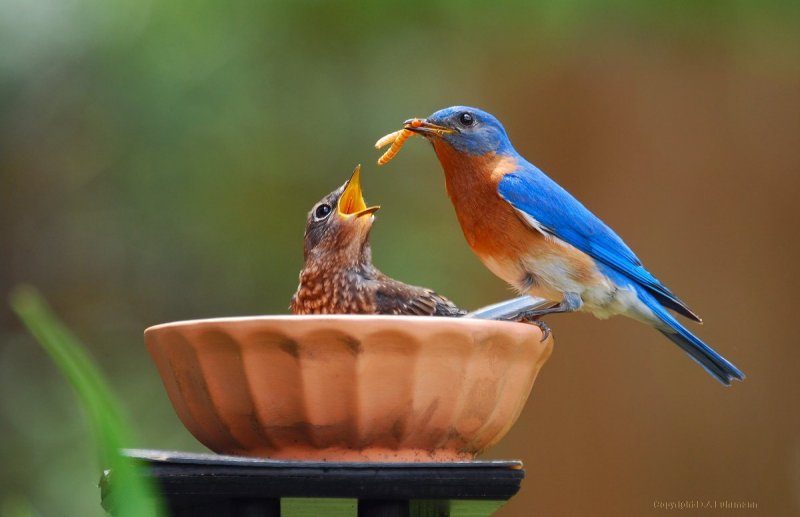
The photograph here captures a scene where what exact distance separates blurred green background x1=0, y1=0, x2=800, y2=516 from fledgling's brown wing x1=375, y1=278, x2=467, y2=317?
114 inches

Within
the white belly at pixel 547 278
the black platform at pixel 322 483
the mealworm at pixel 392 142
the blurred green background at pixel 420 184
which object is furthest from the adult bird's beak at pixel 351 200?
the blurred green background at pixel 420 184

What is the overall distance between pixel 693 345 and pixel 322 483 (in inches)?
75.1

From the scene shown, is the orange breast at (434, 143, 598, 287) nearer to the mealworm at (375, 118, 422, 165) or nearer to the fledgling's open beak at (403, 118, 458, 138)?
the fledgling's open beak at (403, 118, 458, 138)

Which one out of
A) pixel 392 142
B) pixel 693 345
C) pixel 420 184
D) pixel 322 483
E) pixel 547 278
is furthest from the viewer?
pixel 420 184

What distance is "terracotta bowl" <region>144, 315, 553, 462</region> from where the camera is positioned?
1.44m

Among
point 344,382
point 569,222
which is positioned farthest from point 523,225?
point 344,382

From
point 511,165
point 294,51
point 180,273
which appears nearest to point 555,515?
point 180,273

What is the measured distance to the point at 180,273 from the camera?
5.75m

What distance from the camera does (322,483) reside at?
4.55 ft

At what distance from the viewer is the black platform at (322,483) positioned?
1.37m

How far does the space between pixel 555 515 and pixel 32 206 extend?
127 inches

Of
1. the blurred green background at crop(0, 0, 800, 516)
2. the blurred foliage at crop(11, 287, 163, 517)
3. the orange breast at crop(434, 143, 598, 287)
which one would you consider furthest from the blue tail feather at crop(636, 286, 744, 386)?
the blurred green background at crop(0, 0, 800, 516)

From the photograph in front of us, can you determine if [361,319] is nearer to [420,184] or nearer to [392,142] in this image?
[392,142]

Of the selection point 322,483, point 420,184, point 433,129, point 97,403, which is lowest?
point 322,483
